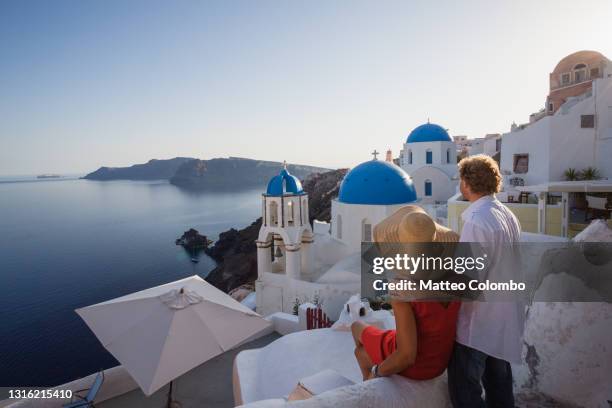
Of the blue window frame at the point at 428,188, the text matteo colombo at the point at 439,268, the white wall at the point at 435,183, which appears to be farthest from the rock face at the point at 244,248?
the text matteo colombo at the point at 439,268

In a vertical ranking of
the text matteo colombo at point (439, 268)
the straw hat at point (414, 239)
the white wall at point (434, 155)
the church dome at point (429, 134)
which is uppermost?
the church dome at point (429, 134)

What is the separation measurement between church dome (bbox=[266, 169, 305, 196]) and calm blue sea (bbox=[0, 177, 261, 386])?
1900 centimetres

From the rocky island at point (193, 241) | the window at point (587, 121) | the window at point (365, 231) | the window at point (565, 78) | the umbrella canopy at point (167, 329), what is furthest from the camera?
the rocky island at point (193, 241)

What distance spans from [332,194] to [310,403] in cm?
4440

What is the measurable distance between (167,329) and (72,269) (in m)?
46.9

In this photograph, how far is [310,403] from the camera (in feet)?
5.96

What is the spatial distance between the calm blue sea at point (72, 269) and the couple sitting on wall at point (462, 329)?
2744cm

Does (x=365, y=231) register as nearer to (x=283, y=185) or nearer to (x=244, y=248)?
(x=283, y=185)

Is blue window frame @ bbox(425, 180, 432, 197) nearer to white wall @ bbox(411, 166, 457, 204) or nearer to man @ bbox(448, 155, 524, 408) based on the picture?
white wall @ bbox(411, 166, 457, 204)

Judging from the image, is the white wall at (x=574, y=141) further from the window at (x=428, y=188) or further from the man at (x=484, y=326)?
the man at (x=484, y=326)

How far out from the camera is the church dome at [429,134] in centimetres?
2627

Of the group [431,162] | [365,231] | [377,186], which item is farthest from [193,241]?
[377,186]

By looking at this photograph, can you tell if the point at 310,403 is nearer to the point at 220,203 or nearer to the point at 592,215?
the point at 592,215

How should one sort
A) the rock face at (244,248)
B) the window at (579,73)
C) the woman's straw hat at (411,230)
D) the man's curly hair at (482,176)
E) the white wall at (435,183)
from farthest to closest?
the rock face at (244,248) < the window at (579,73) < the white wall at (435,183) < the man's curly hair at (482,176) < the woman's straw hat at (411,230)
